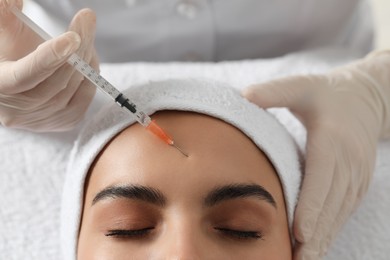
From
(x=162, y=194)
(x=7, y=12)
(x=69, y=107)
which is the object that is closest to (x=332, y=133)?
(x=162, y=194)

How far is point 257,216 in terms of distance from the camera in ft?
3.50

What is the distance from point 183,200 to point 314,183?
38 centimetres

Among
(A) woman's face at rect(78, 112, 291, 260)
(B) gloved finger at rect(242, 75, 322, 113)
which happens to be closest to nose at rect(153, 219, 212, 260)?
(A) woman's face at rect(78, 112, 291, 260)

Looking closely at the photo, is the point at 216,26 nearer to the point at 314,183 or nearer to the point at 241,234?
the point at 314,183

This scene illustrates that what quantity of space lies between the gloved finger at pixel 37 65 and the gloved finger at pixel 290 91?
1.42 feet

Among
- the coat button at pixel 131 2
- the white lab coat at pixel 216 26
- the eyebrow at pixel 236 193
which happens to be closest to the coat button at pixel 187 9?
the white lab coat at pixel 216 26

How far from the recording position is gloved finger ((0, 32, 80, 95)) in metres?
1.03

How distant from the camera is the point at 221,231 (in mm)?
1046

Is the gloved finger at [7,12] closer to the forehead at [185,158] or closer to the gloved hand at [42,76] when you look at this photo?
the gloved hand at [42,76]

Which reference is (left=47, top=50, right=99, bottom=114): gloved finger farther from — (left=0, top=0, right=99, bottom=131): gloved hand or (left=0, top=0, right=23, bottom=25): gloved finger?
(left=0, top=0, right=23, bottom=25): gloved finger

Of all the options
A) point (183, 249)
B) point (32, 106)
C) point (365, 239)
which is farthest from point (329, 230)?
point (32, 106)

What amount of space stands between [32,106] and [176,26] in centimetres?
63

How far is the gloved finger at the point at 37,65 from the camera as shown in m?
1.03

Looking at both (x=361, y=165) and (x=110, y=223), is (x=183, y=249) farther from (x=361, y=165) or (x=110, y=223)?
(x=361, y=165)
